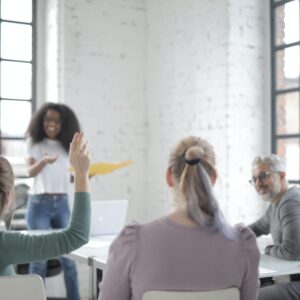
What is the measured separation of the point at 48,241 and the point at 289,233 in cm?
136

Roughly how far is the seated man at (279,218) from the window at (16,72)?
2554mm

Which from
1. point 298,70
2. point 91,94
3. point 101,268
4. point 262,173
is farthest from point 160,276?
point 91,94

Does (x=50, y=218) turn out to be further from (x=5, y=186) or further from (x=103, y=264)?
(x=5, y=186)

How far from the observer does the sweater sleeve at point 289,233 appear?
2.62m

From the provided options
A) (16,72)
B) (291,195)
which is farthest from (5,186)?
(16,72)

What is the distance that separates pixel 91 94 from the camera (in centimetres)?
493

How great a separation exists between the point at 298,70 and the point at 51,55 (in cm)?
212

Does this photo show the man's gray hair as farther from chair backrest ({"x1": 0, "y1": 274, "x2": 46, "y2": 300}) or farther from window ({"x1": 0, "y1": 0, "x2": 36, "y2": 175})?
window ({"x1": 0, "y1": 0, "x2": 36, "y2": 175})

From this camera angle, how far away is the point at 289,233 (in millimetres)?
2658

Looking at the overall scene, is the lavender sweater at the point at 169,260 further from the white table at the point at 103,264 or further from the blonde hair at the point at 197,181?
the white table at the point at 103,264

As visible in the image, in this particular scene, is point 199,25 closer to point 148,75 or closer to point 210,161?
point 148,75

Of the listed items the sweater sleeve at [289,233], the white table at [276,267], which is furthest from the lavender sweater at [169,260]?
the sweater sleeve at [289,233]

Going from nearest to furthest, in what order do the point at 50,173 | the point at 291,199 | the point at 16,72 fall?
the point at 291,199
the point at 50,173
the point at 16,72

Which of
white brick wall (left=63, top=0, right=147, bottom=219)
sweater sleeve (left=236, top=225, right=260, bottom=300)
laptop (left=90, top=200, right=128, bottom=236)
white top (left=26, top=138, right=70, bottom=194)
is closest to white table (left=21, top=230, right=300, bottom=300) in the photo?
laptop (left=90, top=200, right=128, bottom=236)
